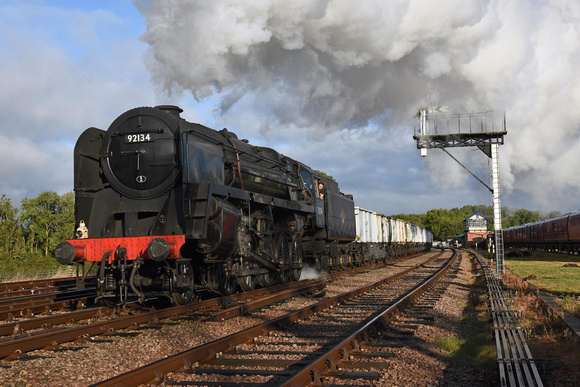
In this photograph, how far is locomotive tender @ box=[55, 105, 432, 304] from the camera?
818cm

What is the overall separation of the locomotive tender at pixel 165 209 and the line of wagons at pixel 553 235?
26.0 metres

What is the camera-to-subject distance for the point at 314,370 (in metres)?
4.71

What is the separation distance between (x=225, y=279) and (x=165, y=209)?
2.24 m

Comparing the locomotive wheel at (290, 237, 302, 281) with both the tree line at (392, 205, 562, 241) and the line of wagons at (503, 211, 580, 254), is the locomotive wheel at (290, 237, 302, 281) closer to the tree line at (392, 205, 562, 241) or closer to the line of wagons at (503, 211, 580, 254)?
the line of wagons at (503, 211, 580, 254)

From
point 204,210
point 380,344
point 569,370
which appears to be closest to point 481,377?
point 569,370

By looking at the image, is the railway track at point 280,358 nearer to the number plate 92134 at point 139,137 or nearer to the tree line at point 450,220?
the number plate 92134 at point 139,137

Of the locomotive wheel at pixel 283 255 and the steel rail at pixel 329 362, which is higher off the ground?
the locomotive wheel at pixel 283 255

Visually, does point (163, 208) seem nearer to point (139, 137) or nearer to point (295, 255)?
point (139, 137)

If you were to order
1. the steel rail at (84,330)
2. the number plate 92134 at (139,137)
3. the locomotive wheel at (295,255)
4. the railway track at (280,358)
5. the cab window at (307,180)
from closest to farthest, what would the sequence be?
the railway track at (280,358) → the steel rail at (84,330) → the number plate 92134 at (139,137) → the locomotive wheel at (295,255) → the cab window at (307,180)

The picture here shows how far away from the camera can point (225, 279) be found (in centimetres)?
1019

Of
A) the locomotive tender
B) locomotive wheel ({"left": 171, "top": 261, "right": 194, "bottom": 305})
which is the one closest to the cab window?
the locomotive tender

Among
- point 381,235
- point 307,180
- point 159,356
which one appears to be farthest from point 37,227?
point 159,356

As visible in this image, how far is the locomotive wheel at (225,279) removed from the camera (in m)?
9.81

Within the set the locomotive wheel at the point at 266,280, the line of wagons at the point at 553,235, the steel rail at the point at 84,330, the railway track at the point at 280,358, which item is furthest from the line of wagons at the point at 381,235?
the railway track at the point at 280,358
